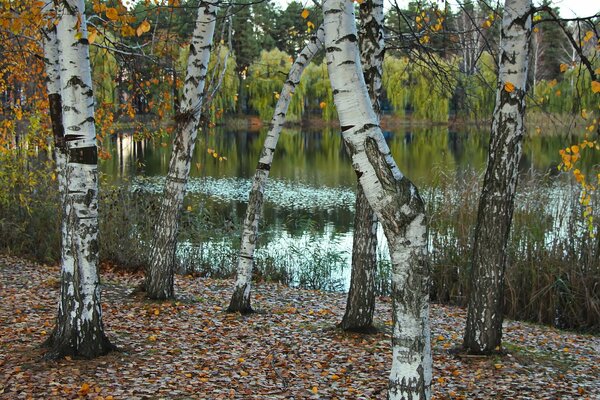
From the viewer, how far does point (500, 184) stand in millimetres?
5602

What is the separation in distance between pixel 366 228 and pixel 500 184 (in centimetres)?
139

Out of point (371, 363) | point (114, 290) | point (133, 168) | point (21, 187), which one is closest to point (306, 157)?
point (133, 168)

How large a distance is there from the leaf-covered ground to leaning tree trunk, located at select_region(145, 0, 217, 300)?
395mm

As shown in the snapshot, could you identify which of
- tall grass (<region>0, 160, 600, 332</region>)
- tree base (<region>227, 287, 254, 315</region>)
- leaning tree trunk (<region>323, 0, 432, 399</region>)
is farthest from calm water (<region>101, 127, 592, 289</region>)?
leaning tree trunk (<region>323, 0, 432, 399</region>)

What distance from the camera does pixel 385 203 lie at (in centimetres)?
308

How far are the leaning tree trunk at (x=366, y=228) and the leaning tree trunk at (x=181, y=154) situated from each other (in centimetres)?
190

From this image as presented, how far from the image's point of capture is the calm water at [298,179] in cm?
1211

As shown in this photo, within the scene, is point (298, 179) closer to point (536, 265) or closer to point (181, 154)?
point (536, 265)

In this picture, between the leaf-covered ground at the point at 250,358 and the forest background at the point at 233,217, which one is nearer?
the leaf-covered ground at the point at 250,358

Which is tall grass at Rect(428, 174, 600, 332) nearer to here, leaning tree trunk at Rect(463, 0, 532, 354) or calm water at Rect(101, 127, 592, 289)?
calm water at Rect(101, 127, 592, 289)

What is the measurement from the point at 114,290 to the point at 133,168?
47.9 feet

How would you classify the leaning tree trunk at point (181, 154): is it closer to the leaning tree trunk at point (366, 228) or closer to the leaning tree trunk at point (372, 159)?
the leaning tree trunk at point (366, 228)

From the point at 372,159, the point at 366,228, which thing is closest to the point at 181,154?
the point at 366,228

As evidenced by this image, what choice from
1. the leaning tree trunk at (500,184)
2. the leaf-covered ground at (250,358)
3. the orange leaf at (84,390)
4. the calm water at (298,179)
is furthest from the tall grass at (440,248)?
the orange leaf at (84,390)
